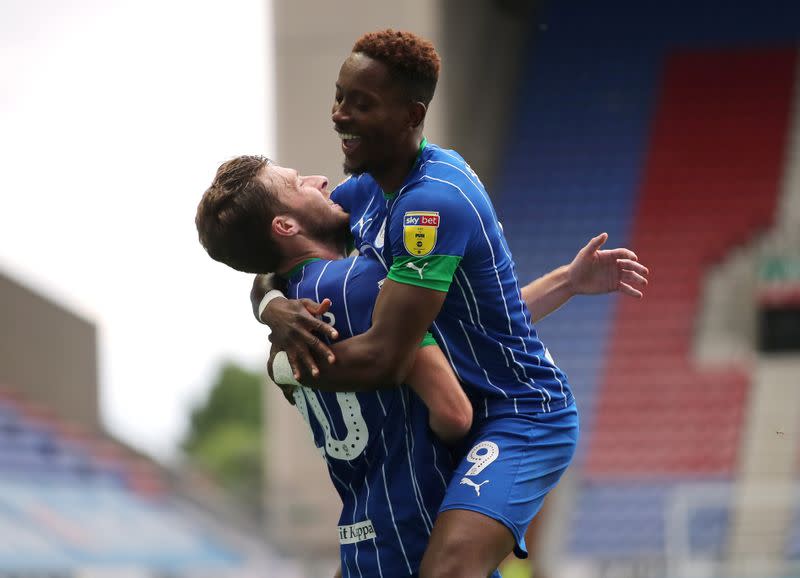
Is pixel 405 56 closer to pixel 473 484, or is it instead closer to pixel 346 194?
pixel 346 194

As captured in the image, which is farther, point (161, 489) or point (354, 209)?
point (161, 489)

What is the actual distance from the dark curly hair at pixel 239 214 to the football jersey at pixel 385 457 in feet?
0.45

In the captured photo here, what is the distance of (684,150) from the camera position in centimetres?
1678

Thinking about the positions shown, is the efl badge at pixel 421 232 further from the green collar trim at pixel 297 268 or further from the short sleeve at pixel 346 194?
the short sleeve at pixel 346 194

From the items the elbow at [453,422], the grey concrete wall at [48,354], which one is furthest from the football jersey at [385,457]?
the grey concrete wall at [48,354]

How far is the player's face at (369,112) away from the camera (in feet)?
10.7

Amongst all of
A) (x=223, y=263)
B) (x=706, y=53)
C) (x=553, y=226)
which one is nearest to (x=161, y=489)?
(x=553, y=226)

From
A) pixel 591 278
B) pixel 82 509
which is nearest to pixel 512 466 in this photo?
pixel 591 278

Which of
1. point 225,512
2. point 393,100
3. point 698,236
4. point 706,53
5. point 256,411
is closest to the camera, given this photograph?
point 393,100

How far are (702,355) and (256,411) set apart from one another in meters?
57.7

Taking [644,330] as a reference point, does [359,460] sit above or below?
above

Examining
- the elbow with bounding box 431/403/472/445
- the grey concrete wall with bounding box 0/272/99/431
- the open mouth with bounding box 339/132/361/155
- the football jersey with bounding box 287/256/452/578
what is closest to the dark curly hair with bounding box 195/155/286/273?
the football jersey with bounding box 287/256/452/578

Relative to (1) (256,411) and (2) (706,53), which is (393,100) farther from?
(1) (256,411)

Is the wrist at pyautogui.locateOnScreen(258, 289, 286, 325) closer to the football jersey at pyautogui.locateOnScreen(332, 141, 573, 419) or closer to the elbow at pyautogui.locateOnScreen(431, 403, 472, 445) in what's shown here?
the football jersey at pyautogui.locateOnScreen(332, 141, 573, 419)
